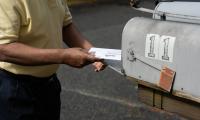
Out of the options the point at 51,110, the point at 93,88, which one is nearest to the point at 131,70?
the point at 51,110

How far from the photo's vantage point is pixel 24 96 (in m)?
2.54

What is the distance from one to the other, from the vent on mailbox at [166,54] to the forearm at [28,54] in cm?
54

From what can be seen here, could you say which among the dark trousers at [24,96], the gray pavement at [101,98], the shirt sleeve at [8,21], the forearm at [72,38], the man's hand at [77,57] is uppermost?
the shirt sleeve at [8,21]

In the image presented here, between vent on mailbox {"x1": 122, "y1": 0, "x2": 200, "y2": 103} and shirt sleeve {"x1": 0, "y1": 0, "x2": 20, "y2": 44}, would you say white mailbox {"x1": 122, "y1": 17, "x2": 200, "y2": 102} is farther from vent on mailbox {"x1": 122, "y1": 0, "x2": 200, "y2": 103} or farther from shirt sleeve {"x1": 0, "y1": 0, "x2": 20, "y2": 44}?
shirt sleeve {"x1": 0, "y1": 0, "x2": 20, "y2": 44}

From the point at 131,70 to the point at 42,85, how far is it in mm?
500

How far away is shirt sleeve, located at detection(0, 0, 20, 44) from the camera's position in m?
2.34

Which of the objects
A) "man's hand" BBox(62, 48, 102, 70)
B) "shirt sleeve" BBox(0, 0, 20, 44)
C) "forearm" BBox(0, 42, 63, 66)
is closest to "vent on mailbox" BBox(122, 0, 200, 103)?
"man's hand" BBox(62, 48, 102, 70)

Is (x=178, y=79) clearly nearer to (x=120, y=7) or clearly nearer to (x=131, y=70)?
(x=131, y=70)

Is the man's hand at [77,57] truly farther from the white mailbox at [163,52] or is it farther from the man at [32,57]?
the white mailbox at [163,52]

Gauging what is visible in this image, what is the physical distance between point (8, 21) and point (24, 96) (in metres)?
0.42

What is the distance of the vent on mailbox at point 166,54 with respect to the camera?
2455mm

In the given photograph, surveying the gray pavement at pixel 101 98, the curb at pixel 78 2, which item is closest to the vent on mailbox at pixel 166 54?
the gray pavement at pixel 101 98

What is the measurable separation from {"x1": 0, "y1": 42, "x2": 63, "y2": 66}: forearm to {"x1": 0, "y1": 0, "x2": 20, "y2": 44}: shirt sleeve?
1.5 inches

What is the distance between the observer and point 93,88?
19.4 ft
